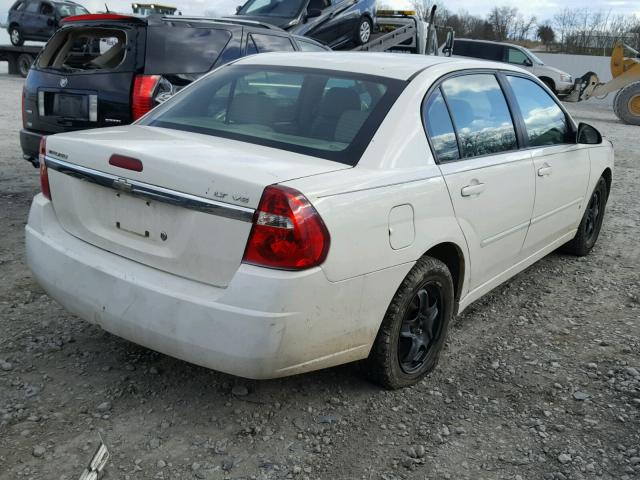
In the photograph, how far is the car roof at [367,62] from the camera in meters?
3.37

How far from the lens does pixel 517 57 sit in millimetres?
21172

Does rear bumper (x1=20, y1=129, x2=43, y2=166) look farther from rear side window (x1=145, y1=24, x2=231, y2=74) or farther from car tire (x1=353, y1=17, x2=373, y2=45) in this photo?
car tire (x1=353, y1=17, x2=373, y2=45)

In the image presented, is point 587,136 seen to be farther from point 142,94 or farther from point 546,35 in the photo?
point 546,35

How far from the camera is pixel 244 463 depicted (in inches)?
102

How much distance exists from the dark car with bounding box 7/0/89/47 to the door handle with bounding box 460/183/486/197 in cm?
2206

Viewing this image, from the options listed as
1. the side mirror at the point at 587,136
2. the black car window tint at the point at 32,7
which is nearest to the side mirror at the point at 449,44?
the side mirror at the point at 587,136

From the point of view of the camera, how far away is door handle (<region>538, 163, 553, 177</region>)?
410cm

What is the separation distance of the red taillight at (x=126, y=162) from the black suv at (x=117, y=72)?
2.70 m

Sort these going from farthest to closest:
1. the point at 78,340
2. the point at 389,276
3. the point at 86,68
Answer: the point at 86,68 → the point at 78,340 → the point at 389,276

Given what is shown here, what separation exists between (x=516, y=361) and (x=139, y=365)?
2.03 m

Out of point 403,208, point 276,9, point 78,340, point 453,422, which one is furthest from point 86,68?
point 276,9

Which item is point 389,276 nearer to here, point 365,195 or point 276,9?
point 365,195

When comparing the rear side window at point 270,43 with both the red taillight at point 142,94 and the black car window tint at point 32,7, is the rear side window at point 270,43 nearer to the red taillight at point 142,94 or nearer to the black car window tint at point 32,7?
the red taillight at point 142,94

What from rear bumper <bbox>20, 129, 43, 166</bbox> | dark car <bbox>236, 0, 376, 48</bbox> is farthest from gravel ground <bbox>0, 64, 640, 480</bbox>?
dark car <bbox>236, 0, 376, 48</bbox>
